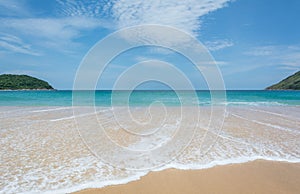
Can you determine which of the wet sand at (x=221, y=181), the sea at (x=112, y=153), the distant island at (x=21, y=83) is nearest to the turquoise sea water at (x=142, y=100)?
the sea at (x=112, y=153)

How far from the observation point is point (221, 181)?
5.00 meters

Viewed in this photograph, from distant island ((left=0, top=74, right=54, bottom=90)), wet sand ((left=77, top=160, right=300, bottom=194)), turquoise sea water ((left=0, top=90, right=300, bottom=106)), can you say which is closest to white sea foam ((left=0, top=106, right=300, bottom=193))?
wet sand ((left=77, top=160, right=300, bottom=194))

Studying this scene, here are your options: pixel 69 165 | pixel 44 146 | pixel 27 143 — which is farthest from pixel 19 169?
pixel 27 143

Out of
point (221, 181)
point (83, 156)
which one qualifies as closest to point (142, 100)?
point (83, 156)

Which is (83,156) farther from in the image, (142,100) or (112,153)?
(142,100)

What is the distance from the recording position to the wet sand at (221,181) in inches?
181

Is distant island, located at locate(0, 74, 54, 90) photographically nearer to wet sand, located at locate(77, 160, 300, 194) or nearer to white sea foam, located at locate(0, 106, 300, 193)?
white sea foam, located at locate(0, 106, 300, 193)

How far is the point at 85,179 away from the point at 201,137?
584cm

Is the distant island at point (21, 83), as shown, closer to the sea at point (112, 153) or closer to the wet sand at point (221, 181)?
the sea at point (112, 153)

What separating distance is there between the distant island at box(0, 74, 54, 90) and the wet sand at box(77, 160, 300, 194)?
13194cm

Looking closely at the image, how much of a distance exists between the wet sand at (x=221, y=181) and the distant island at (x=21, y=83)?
131943mm

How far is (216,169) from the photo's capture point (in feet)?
18.9

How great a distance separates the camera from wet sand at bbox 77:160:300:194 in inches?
181

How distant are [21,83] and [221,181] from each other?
14029 cm
